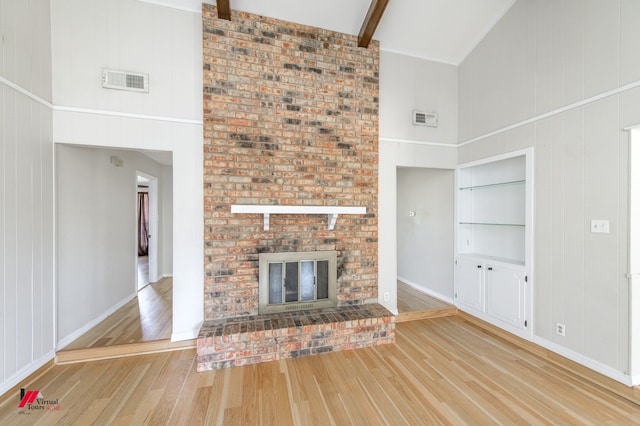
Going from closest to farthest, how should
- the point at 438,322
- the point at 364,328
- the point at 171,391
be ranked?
the point at 171,391 → the point at 364,328 → the point at 438,322

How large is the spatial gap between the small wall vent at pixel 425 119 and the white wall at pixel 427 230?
806 millimetres

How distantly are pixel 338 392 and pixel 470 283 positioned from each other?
2.47 metres

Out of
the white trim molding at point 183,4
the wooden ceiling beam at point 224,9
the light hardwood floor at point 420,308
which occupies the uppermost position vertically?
the white trim molding at point 183,4

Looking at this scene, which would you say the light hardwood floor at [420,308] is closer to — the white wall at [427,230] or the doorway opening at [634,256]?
the white wall at [427,230]

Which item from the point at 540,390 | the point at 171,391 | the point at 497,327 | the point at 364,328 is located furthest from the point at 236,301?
the point at 497,327

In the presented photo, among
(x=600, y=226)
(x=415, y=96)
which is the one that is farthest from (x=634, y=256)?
(x=415, y=96)

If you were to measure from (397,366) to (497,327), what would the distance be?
1.59 meters

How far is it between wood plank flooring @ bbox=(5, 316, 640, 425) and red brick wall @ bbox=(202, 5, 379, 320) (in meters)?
0.77

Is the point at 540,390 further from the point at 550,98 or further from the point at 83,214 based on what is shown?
the point at 83,214

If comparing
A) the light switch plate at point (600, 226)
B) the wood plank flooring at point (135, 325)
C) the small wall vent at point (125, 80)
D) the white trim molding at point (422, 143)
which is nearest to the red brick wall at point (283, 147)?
the white trim molding at point (422, 143)

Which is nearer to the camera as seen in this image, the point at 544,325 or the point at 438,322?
the point at 544,325

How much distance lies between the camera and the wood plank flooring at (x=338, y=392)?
6.06 feet

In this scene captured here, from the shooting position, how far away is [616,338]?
2143 millimetres

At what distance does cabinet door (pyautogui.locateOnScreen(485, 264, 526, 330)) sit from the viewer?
290cm
